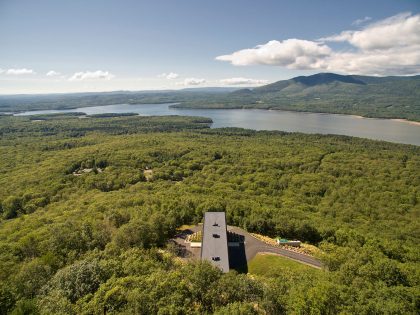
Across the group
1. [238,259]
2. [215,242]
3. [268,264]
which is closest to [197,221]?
[238,259]

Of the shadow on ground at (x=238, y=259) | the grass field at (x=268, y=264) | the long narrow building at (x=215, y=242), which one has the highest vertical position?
the long narrow building at (x=215, y=242)

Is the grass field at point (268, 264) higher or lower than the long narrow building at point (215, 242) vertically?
lower

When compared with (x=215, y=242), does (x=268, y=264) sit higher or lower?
lower

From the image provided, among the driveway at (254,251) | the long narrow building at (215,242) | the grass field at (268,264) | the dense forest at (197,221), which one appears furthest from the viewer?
the driveway at (254,251)

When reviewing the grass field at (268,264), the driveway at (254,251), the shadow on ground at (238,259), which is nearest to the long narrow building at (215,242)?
the driveway at (254,251)

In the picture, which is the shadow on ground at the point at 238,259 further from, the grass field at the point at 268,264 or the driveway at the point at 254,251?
the grass field at the point at 268,264

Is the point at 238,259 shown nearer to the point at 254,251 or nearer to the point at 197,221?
the point at 254,251

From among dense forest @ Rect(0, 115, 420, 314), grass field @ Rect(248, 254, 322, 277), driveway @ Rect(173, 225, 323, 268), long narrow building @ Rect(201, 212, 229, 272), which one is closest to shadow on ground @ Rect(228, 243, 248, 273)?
driveway @ Rect(173, 225, 323, 268)
